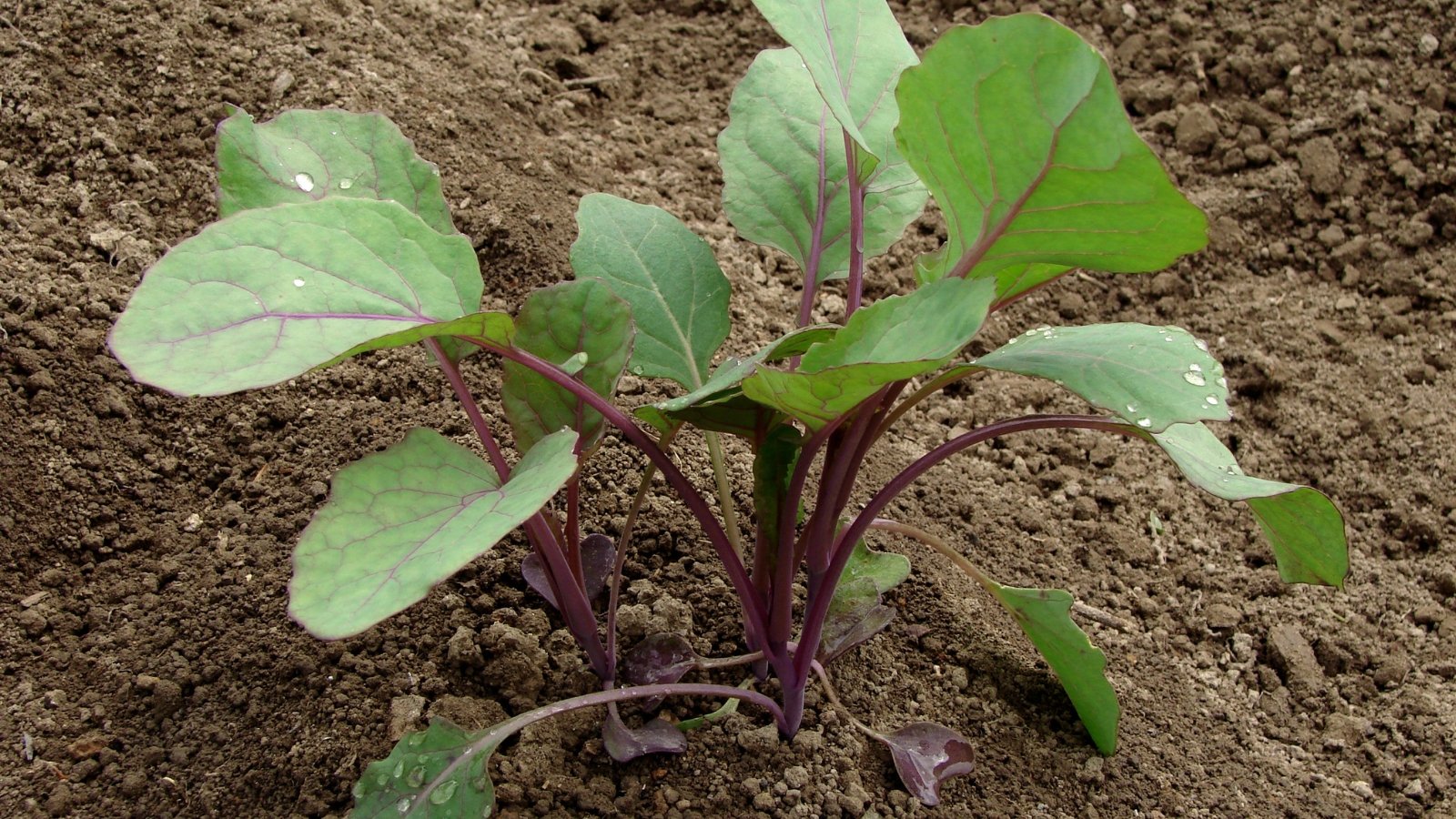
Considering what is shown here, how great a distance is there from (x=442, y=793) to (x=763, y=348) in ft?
1.94

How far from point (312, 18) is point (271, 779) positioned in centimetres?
144

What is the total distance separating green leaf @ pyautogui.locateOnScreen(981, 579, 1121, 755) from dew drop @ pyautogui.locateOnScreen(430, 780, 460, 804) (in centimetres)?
68

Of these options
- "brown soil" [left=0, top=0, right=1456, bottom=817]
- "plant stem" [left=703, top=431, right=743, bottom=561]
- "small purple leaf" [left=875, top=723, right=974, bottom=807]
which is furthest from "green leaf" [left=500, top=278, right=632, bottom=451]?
"small purple leaf" [left=875, top=723, right=974, bottom=807]

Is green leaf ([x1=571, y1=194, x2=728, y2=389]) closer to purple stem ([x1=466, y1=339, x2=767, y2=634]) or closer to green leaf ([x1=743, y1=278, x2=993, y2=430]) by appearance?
purple stem ([x1=466, y1=339, x2=767, y2=634])

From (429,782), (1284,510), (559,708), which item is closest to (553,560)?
(559,708)

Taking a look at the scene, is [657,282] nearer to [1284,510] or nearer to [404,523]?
[404,523]

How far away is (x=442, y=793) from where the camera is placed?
1.25 m

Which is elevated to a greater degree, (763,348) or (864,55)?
(864,55)

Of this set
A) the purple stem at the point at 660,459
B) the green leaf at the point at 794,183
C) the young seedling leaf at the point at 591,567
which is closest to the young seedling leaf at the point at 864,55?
the green leaf at the point at 794,183

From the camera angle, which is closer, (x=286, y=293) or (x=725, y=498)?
(x=286, y=293)

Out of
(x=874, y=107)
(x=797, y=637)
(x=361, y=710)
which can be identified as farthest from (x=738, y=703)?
(x=874, y=107)

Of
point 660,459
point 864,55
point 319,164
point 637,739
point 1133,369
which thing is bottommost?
point 637,739

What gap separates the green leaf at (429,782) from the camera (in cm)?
124

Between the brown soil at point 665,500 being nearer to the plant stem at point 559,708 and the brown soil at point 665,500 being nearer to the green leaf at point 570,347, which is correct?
the plant stem at point 559,708
